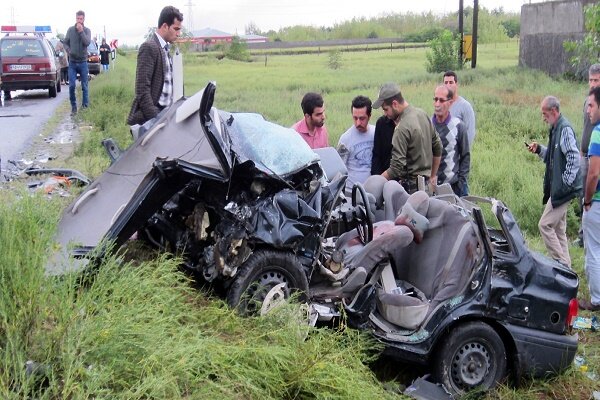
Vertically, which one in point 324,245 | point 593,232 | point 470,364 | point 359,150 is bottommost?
point 470,364

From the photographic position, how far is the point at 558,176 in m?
7.03

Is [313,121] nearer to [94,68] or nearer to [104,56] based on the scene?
[94,68]

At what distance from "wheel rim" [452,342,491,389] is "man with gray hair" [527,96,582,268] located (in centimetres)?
267

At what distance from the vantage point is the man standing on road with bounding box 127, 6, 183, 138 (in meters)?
6.69

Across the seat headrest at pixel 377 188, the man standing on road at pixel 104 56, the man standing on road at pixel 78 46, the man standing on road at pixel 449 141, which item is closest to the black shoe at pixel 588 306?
the man standing on road at pixel 449 141

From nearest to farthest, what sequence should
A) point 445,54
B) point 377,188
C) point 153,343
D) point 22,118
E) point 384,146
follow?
point 153,343
point 377,188
point 384,146
point 22,118
point 445,54

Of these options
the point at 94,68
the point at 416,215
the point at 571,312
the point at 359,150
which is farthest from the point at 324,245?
the point at 94,68

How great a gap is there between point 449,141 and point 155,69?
312cm

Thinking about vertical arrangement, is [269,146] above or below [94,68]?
below

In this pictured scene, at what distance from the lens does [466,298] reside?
4922 millimetres

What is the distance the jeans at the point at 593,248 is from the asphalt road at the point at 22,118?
7.04 meters

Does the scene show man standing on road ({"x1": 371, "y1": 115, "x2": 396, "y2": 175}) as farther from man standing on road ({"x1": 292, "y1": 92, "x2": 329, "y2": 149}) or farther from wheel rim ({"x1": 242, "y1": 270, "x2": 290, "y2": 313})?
wheel rim ({"x1": 242, "y1": 270, "x2": 290, "y2": 313})

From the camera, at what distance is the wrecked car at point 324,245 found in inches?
176

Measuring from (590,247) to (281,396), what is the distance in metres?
4.17
